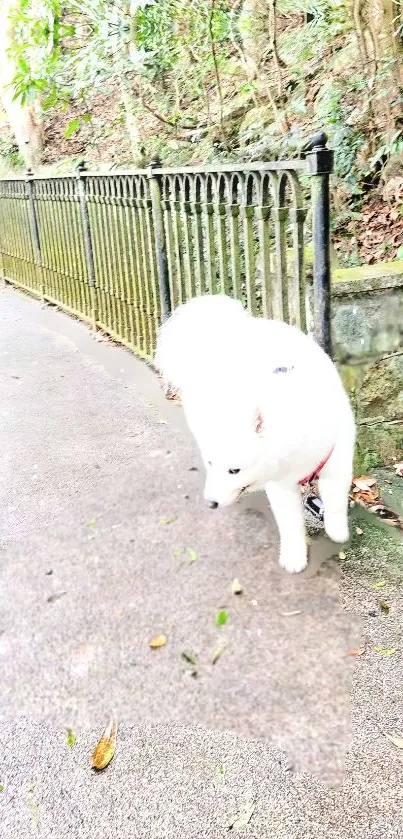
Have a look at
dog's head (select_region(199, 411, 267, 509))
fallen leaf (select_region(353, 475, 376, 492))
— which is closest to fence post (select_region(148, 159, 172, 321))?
fallen leaf (select_region(353, 475, 376, 492))

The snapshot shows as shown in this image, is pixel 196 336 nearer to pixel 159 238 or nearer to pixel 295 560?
pixel 295 560

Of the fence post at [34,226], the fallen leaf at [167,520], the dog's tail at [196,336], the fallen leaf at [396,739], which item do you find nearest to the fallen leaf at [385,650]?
the fallen leaf at [396,739]

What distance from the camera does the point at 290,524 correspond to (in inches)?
123

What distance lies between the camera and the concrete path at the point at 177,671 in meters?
2.12

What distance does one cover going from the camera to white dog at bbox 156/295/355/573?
2.56 meters

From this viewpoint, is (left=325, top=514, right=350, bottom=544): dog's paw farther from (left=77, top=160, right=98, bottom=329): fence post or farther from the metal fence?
(left=77, top=160, right=98, bottom=329): fence post

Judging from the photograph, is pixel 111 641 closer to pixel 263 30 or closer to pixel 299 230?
pixel 299 230

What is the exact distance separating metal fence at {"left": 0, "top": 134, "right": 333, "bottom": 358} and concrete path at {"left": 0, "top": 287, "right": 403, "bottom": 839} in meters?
1.12

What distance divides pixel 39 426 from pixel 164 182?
6.16 ft

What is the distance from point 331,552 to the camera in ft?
10.8

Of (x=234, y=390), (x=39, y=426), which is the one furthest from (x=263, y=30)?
(x=234, y=390)

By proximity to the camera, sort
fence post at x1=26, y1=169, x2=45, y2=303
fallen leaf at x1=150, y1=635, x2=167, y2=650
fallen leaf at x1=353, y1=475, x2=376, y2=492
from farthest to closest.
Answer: fence post at x1=26, y1=169, x2=45, y2=303 → fallen leaf at x1=353, y1=475, x2=376, y2=492 → fallen leaf at x1=150, y1=635, x2=167, y2=650

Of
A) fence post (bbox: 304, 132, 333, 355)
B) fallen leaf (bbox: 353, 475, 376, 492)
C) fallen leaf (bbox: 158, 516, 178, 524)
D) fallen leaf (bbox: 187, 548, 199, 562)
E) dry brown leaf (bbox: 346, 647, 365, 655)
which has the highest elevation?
fence post (bbox: 304, 132, 333, 355)

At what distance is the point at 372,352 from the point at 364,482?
0.64m
